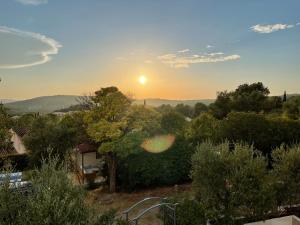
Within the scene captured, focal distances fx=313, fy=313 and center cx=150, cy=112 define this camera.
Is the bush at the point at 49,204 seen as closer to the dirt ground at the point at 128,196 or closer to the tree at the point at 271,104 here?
the dirt ground at the point at 128,196

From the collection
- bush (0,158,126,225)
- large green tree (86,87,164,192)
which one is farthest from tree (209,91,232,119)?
A: bush (0,158,126,225)

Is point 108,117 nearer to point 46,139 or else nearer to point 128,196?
point 128,196

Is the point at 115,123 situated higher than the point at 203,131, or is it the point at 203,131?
the point at 115,123

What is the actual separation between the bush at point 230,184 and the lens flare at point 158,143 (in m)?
7.93

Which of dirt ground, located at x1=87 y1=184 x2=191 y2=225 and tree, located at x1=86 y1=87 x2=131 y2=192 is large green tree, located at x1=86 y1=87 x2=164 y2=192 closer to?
tree, located at x1=86 y1=87 x2=131 y2=192

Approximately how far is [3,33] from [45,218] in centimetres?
1856

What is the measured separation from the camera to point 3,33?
907 inches

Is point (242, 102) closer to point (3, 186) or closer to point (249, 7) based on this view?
point (249, 7)

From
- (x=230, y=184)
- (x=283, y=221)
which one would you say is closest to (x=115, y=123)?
(x=230, y=184)

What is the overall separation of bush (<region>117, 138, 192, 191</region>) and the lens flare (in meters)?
0.28

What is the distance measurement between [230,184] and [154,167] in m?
8.95

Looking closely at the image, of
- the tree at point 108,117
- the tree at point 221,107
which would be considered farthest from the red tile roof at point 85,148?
the tree at point 221,107

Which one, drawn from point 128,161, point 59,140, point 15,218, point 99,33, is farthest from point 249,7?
point 59,140

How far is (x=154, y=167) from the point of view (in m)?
24.0
